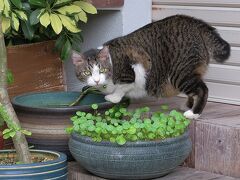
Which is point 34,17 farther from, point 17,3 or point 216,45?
point 216,45

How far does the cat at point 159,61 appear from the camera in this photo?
379cm

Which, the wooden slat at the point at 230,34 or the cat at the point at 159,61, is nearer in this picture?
the cat at the point at 159,61

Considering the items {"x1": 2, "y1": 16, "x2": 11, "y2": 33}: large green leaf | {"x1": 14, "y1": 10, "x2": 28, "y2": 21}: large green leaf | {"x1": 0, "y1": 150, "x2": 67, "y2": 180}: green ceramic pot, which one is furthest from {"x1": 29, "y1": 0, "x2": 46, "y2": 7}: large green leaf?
{"x1": 0, "y1": 150, "x2": 67, "y2": 180}: green ceramic pot

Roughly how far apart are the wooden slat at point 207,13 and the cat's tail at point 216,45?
0.37m

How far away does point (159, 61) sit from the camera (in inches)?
155

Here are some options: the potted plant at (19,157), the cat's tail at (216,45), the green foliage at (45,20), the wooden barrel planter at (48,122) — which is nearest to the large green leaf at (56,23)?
the green foliage at (45,20)

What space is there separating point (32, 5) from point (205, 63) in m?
1.16

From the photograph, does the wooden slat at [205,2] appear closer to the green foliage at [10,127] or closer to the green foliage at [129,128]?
the green foliage at [129,128]

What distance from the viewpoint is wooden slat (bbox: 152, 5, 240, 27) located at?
4.19 m

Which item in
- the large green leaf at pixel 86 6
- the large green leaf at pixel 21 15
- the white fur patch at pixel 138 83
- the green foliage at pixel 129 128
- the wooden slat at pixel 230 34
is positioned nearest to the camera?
the green foliage at pixel 129 128

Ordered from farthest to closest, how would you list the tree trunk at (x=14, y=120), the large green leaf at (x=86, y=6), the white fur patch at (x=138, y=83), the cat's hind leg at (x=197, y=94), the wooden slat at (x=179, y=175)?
the large green leaf at (x=86, y=6) < the white fur patch at (x=138, y=83) < the cat's hind leg at (x=197, y=94) < the wooden slat at (x=179, y=175) < the tree trunk at (x=14, y=120)

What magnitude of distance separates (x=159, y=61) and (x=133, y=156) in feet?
3.08

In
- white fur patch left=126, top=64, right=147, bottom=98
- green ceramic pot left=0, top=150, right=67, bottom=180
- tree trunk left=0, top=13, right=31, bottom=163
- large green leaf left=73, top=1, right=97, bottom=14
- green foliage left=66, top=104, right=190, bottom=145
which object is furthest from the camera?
large green leaf left=73, top=1, right=97, bottom=14

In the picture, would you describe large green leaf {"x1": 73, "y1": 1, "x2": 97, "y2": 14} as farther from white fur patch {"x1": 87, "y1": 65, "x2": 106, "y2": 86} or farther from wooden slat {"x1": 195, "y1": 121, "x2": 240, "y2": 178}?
wooden slat {"x1": 195, "y1": 121, "x2": 240, "y2": 178}
